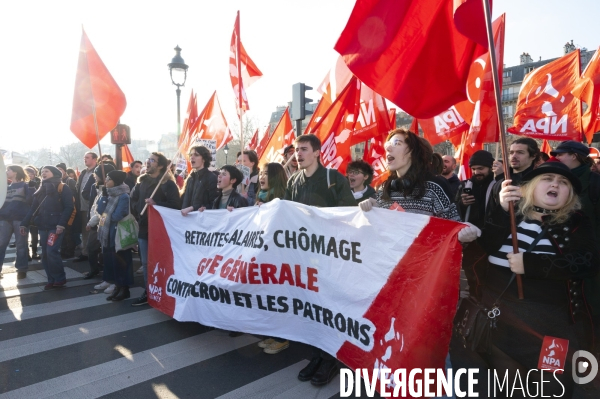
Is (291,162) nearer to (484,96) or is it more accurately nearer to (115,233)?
(115,233)

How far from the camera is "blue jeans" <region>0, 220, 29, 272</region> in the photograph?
657 cm

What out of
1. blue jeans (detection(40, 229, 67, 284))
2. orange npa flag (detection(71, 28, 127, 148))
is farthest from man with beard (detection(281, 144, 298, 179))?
blue jeans (detection(40, 229, 67, 284))

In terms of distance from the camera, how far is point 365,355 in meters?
2.95

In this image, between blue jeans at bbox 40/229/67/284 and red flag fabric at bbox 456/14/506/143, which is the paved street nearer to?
blue jeans at bbox 40/229/67/284

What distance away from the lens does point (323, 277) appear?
3326 mm

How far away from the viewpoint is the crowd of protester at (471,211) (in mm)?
2287

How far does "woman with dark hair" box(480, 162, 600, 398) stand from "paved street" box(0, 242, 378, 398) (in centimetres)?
154

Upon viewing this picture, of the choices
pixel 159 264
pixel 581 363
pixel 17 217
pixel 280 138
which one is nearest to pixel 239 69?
pixel 280 138

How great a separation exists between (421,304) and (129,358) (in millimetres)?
2802

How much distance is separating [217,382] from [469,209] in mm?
3077

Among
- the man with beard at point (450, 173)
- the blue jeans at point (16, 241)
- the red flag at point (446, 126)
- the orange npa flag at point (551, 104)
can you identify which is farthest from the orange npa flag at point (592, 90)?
the blue jeans at point (16, 241)

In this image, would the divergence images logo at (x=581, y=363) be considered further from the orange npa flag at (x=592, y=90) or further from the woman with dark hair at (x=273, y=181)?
the orange npa flag at (x=592, y=90)

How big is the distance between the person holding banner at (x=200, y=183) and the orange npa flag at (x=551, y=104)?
4.93 metres

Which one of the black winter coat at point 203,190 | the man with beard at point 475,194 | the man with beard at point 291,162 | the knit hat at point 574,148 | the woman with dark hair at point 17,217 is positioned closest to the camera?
the knit hat at point 574,148
